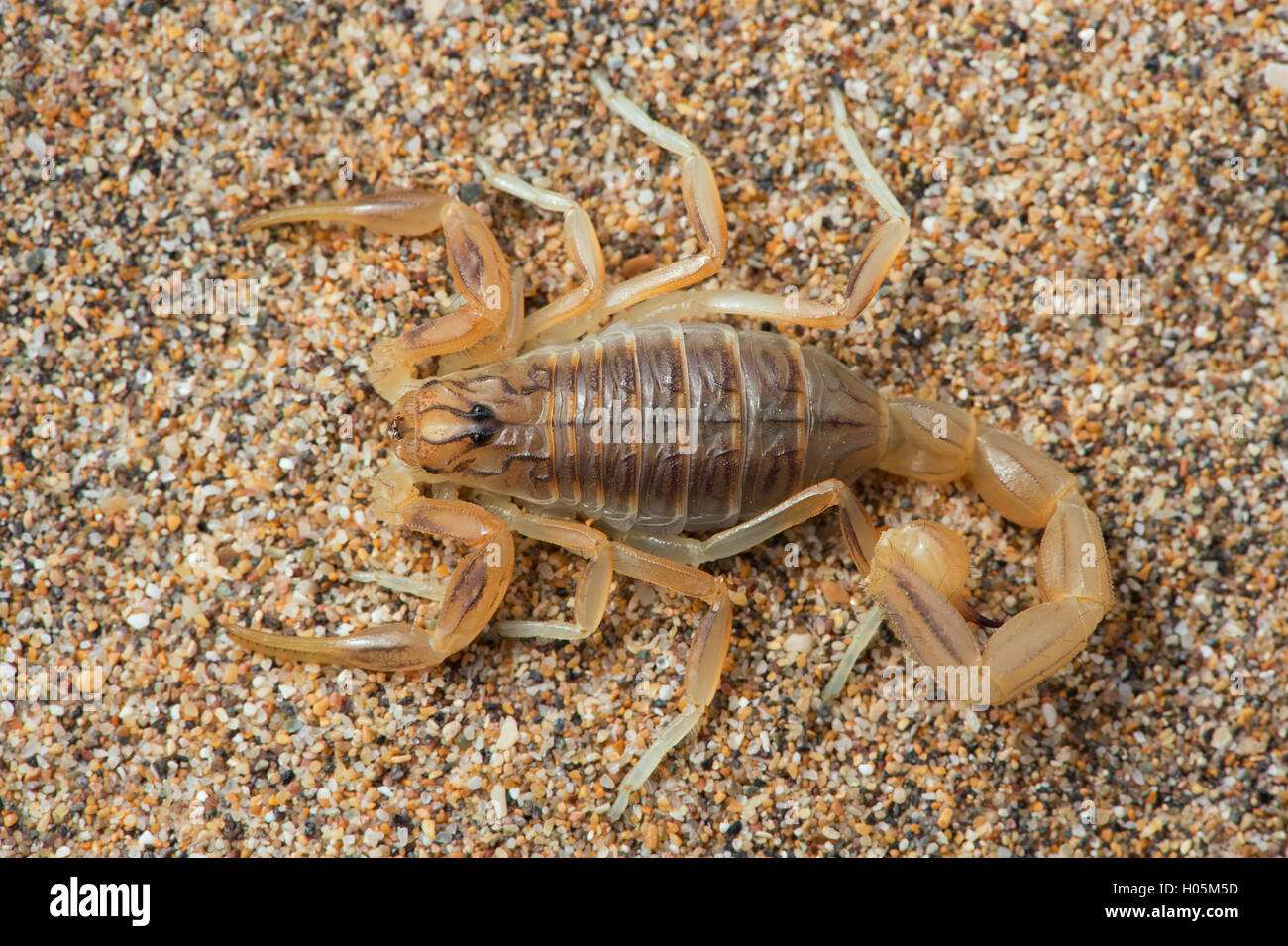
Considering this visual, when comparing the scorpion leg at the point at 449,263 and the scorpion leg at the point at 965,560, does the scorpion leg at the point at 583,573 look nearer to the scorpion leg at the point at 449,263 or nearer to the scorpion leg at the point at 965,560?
the scorpion leg at the point at 449,263

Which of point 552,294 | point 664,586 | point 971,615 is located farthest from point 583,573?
point 971,615

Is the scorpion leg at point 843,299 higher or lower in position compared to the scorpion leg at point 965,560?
higher

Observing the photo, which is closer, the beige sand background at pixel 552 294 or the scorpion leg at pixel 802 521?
the scorpion leg at pixel 802 521

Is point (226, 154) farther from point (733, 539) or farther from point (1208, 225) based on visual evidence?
point (1208, 225)

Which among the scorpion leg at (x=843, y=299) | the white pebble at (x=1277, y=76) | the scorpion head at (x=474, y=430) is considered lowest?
the scorpion head at (x=474, y=430)

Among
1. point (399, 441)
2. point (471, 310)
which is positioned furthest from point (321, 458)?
point (471, 310)

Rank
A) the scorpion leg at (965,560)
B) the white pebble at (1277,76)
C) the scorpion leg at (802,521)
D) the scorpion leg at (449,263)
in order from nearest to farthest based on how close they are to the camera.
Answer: the scorpion leg at (965,560) → the scorpion leg at (802,521) → the scorpion leg at (449,263) → the white pebble at (1277,76)

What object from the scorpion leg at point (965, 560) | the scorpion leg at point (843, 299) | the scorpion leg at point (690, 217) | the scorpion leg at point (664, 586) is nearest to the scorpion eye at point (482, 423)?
the scorpion leg at point (664, 586)
